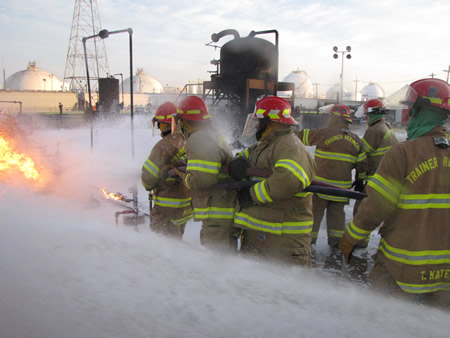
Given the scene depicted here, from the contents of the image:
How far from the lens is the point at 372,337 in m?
1.29

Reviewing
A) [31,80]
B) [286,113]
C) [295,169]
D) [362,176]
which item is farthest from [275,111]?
[31,80]

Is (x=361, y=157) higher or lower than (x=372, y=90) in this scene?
lower

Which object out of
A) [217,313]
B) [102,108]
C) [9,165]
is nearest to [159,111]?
[217,313]

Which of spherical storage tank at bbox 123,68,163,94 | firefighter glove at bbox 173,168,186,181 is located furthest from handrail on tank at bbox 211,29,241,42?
spherical storage tank at bbox 123,68,163,94

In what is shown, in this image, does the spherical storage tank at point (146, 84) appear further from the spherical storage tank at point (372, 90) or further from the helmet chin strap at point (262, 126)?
the helmet chin strap at point (262, 126)

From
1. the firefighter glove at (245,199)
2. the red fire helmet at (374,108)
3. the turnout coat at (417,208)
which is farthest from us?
the red fire helmet at (374,108)

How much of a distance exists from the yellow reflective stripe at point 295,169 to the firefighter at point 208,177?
2.14 ft

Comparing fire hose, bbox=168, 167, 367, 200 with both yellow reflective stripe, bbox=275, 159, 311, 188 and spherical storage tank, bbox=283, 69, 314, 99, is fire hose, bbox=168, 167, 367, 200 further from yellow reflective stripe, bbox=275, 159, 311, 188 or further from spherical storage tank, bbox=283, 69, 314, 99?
spherical storage tank, bbox=283, 69, 314, 99

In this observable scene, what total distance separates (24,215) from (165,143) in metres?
1.86

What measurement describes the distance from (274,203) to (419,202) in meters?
1.15

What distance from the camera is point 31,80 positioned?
5903cm

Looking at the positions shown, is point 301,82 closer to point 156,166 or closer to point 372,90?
point 372,90

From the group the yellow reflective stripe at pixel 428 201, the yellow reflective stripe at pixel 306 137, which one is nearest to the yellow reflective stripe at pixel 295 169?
the yellow reflective stripe at pixel 428 201

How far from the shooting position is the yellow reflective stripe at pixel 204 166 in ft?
10.1
